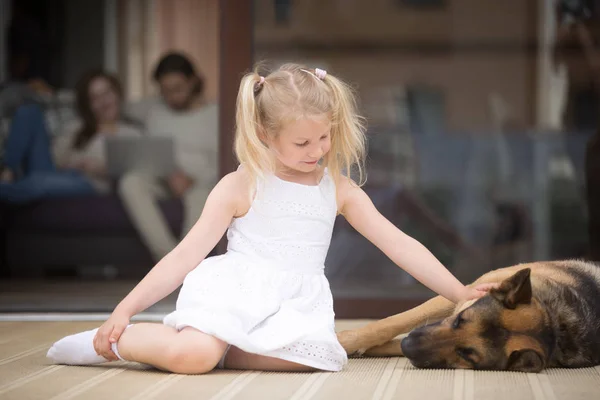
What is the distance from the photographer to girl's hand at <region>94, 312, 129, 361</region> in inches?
112

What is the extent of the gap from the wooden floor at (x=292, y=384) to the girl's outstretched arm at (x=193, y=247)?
0.67 ft

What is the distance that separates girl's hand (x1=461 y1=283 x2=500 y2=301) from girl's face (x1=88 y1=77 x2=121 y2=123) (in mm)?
4731

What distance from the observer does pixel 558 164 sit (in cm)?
A: 576

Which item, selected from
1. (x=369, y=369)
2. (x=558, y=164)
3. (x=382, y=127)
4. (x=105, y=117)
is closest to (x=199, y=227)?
(x=369, y=369)

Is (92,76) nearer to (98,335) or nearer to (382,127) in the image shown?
(382,127)

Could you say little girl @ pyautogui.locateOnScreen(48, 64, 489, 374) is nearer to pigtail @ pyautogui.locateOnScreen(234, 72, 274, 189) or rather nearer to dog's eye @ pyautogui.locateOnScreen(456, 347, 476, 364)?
pigtail @ pyautogui.locateOnScreen(234, 72, 274, 189)

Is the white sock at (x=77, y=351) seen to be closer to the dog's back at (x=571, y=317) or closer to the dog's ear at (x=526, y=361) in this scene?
the dog's ear at (x=526, y=361)

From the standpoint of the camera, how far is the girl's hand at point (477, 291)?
2.96 m

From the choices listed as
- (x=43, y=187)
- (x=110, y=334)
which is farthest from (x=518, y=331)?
(x=43, y=187)

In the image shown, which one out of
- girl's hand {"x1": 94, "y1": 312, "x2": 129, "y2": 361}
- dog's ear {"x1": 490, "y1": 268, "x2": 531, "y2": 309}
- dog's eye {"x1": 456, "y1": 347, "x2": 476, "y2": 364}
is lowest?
dog's eye {"x1": 456, "y1": 347, "x2": 476, "y2": 364}

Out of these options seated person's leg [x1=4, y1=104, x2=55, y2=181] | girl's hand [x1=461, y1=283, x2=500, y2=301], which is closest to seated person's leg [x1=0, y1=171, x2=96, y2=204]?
seated person's leg [x1=4, y1=104, x2=55, y2=181]

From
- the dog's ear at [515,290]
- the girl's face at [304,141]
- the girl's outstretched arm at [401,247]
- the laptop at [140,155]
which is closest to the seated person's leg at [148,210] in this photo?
the laptop at [140,155]

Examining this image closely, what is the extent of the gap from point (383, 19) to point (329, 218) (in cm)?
288

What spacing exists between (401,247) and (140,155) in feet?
14.4
